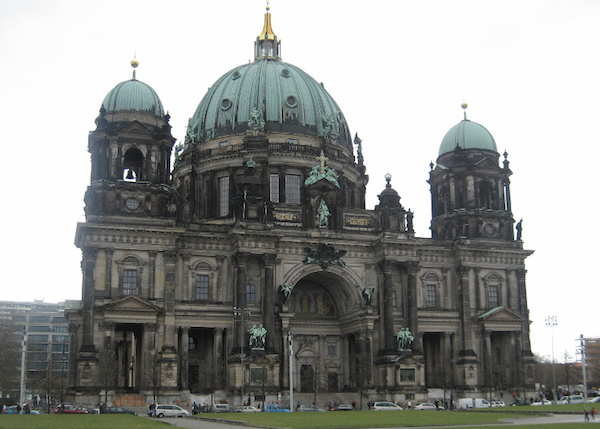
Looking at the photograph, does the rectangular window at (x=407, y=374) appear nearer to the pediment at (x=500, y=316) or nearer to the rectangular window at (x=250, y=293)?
the pediment at (x=500, y=316)

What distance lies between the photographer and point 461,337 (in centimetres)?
7912

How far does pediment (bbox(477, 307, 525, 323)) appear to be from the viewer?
258 feet

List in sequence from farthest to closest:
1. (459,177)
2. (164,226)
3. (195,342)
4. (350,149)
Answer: (350,149)
(459,177)
(195,342)
(164,226)

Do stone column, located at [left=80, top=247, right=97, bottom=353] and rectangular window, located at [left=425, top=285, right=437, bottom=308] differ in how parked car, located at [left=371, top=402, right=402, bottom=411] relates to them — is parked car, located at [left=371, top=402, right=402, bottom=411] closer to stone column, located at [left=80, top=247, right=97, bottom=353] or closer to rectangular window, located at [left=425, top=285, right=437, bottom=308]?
rectangular window, located at [left=425, top=285, right=437, bottom=308]

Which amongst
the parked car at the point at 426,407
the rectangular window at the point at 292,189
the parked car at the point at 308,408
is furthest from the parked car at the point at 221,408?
the rectangular window at the point at 292,189

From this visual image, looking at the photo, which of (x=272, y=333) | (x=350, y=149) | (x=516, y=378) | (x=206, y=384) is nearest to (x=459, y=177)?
(x=350, y=149)

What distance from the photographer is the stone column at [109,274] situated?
67.9 m

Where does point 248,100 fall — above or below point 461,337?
above

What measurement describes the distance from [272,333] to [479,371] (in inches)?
824

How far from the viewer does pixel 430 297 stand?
79.7m

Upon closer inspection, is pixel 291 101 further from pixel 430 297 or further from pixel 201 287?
pixel 430 297

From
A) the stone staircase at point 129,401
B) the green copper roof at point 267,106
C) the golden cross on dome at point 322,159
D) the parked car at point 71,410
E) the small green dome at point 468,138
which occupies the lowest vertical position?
the parked car at point 71,410

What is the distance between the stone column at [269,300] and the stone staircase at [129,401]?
11228 millimetres

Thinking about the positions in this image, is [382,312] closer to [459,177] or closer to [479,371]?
[479,371]
